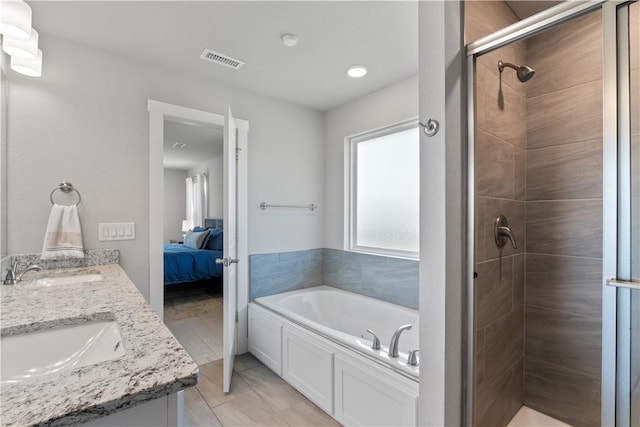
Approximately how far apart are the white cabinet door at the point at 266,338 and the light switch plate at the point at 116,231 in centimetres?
116

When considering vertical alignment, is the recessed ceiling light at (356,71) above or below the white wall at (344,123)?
above

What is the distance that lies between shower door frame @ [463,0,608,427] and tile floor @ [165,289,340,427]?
105cm

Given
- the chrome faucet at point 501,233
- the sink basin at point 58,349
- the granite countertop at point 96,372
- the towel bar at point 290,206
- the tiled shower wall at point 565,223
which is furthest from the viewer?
the towel bar at point 290,206

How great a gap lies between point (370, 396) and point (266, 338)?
3.62 feet

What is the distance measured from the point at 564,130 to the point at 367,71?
1388 mm

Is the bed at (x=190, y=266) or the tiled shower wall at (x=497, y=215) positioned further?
the bed at (x=190, y=266)

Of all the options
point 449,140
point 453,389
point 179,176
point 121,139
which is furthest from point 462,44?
point 179,176

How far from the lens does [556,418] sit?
1670mm

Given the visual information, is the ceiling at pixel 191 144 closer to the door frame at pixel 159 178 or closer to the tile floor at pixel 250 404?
the door frame at pixel 159 178

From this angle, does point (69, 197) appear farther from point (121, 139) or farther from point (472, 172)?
point (472, 172)

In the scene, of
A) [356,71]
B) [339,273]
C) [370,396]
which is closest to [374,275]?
[339,273]

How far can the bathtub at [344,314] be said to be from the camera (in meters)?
2.22

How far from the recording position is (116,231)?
2084 mm

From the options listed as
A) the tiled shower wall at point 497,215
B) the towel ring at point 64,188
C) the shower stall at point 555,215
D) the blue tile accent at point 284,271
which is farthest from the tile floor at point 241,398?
the towel ring at point 64,188
